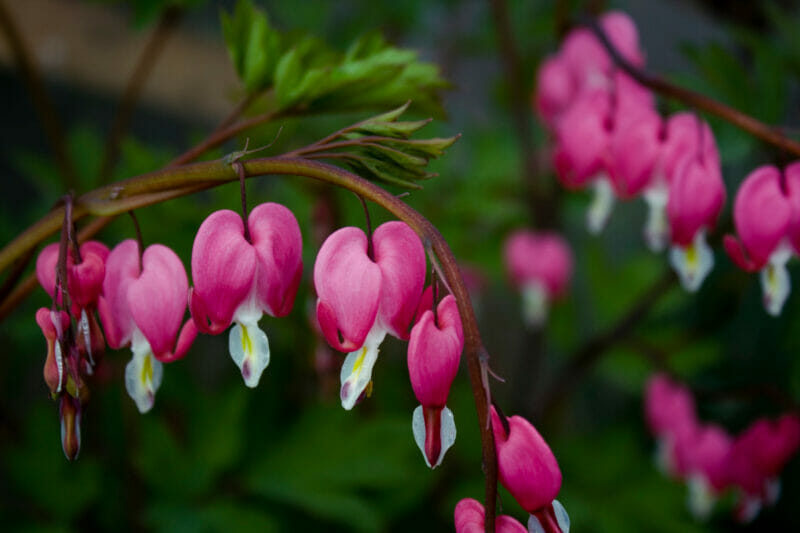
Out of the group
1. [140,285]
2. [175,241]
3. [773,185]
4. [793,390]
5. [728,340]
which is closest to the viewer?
[140,285]

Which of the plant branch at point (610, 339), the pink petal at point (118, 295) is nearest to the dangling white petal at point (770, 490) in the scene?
the plant branch at point (610, 339)

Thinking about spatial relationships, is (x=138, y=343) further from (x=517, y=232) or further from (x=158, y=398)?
(x=517, y=232)

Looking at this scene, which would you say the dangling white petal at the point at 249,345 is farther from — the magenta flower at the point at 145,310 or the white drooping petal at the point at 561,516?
the white drooping petal at the point at 561,516

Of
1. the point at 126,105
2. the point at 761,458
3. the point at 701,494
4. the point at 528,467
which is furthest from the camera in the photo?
the point at 126,105

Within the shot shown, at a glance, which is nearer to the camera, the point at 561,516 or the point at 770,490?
the point at 561,516

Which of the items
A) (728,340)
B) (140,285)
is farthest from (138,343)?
(728,340)

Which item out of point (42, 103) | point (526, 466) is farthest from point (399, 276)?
point (42, 103)

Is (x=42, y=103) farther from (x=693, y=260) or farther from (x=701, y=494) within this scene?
(x=701, y=494)
